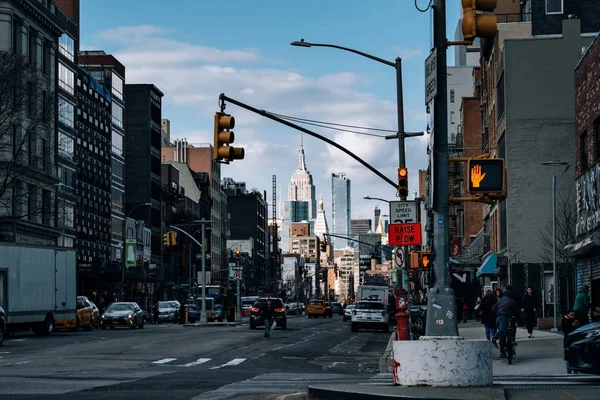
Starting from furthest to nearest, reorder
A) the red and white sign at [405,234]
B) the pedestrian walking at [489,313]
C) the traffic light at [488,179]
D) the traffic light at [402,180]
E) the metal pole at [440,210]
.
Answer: the pedestrian walking at [489,313], the red and white sign at [405,234], the traffic light at [402,180], the metal pole at [440,210], the traffic light at [488,179]

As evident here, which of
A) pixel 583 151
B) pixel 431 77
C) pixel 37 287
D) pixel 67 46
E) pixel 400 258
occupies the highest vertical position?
pixel 67 46

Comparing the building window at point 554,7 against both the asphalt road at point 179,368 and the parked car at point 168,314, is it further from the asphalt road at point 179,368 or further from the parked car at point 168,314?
the parked car at point 168,314

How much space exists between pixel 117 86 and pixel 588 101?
75.3 m

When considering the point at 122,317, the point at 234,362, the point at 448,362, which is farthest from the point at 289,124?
the point at 122,317

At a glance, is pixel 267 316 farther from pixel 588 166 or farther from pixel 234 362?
pixel 234 362

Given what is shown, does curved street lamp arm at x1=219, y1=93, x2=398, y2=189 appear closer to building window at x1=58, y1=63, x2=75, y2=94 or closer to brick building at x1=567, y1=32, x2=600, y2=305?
brick building at x1=567, y1=32, x2=600, y2=305

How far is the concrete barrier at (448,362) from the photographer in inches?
595

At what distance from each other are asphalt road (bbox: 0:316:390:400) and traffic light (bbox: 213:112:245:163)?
15.1ft

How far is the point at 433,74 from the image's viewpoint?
15.7 meters

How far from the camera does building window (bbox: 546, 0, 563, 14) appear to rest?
2470 inches

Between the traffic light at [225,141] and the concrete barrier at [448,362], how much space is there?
9310 mm

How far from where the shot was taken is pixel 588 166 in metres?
40.5

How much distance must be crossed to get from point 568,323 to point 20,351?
52.3 ft

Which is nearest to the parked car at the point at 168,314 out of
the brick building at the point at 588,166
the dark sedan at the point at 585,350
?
the brick building at the point at 588,166
